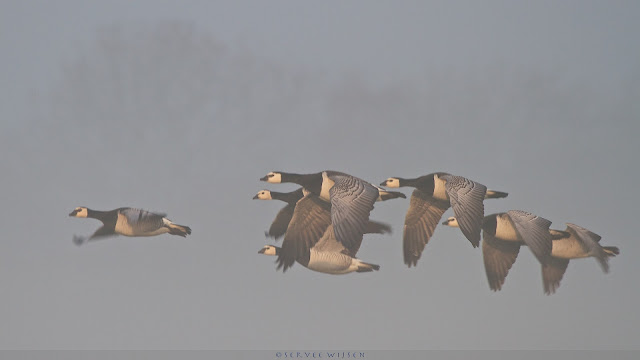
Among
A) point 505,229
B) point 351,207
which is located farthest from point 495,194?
point 351,207

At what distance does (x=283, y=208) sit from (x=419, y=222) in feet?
16.0

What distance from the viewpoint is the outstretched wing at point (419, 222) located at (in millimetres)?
30625

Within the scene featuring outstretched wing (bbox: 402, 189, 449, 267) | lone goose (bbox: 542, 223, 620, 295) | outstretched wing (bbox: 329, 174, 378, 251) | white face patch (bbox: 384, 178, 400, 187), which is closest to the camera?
outstretched wing (bbox: 329, 174, 378, 251)

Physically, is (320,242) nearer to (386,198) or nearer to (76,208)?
(386,198)

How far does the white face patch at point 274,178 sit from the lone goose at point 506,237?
5415mm

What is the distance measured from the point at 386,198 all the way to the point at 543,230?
401cm

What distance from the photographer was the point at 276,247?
3506cm

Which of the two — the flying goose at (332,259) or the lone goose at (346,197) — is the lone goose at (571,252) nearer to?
the lone goose at (346,197)

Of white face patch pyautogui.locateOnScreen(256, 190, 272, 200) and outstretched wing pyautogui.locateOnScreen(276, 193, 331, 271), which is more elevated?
white face patch pyautogui.locateOnScreen(256, 190, 272, 200)

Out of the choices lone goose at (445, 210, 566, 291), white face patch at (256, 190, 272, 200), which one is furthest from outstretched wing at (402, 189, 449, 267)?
white face patch at (256, 190, 272, 200)

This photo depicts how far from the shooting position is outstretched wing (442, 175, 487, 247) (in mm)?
26547

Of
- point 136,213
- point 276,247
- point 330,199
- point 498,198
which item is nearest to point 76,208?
point 136,213

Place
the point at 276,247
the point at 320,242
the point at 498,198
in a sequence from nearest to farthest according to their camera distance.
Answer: the point at 498,198, the point at 320,242, the point at 276,247

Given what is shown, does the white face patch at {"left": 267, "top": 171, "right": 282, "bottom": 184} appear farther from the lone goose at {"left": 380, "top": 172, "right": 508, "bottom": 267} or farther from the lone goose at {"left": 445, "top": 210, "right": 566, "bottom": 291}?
the lone goose at {"left": 445, "top": 210, "right": 566, "bottom": 291}
